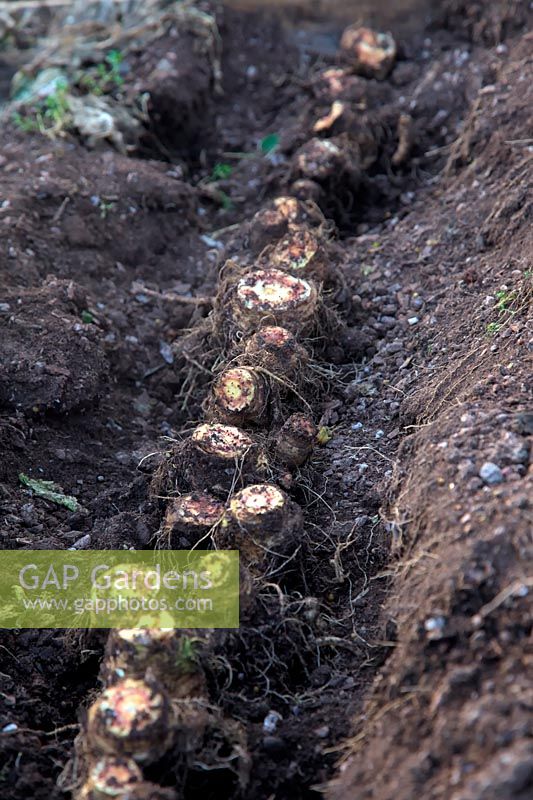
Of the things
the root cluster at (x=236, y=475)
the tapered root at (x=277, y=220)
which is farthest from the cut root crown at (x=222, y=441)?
the tapered root at (x=277, y=220)

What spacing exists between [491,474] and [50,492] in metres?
1.21

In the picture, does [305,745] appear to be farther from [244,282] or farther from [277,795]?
[244,282]

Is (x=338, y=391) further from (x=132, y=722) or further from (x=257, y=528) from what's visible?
(x=132, y=722)

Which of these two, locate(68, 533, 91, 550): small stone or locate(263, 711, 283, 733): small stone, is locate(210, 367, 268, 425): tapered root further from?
locate(263, 711, 283, 733): small stone

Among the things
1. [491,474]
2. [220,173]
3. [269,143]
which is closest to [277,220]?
[220,173]

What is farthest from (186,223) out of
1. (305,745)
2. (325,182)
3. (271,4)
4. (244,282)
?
(305,745)

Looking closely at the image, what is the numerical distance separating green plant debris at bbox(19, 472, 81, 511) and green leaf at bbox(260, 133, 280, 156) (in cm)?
201

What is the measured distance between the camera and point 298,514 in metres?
2.11

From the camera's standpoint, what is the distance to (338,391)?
8.80 feet

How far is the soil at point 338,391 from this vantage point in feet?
5.44

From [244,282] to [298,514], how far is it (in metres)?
0.90

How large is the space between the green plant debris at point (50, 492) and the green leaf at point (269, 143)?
2006 millimetres

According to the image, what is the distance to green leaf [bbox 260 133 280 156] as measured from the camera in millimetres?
3812

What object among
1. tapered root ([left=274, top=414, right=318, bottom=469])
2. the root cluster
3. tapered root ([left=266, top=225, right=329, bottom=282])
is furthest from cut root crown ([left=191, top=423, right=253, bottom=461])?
tapered root ([left=266, top=225, right=329, bottom=282])
